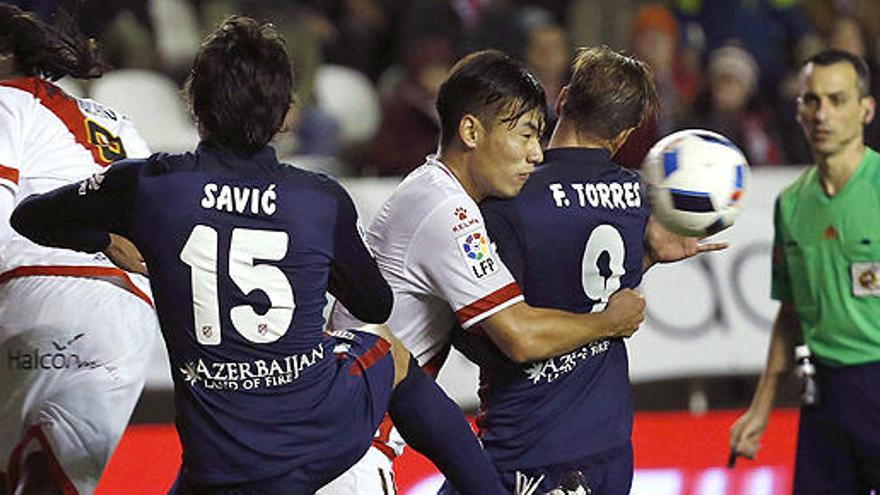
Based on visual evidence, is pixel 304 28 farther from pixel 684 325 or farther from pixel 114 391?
pixel 114 391

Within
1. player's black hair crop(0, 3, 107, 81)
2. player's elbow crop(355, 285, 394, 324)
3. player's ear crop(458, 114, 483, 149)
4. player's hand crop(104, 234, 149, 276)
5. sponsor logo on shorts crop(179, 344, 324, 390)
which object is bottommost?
sponsor logo on shorts crop(179, 344, 324, 390)

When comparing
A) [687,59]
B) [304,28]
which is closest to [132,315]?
[304,28]

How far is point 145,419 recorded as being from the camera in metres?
9.48

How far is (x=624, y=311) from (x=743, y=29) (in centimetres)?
914

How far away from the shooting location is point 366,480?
4738 mm

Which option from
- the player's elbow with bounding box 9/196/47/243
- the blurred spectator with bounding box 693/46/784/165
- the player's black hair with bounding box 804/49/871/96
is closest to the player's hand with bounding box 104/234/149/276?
the player's elbow with bounding box 9/196/47/243

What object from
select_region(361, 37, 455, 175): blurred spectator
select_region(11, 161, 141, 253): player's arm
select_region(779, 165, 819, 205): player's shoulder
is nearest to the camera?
select_region(11, 161, 141, 253): player's arm

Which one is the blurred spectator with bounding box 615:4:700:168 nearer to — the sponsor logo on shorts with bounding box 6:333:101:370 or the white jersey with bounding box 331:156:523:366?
the white jersey with bounding box 331:156:523:366

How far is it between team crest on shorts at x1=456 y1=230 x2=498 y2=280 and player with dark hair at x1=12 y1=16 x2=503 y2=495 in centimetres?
→ 34

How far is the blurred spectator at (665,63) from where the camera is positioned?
39.0 feet

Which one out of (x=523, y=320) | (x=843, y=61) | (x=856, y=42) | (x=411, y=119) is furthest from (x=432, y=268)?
(x=856, y=42)

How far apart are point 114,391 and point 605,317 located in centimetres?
156

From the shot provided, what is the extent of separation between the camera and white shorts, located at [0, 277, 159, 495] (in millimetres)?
5098

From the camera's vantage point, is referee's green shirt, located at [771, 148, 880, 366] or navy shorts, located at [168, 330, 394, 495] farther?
referee's green shirt, located at [771, 148, 880, 366]
